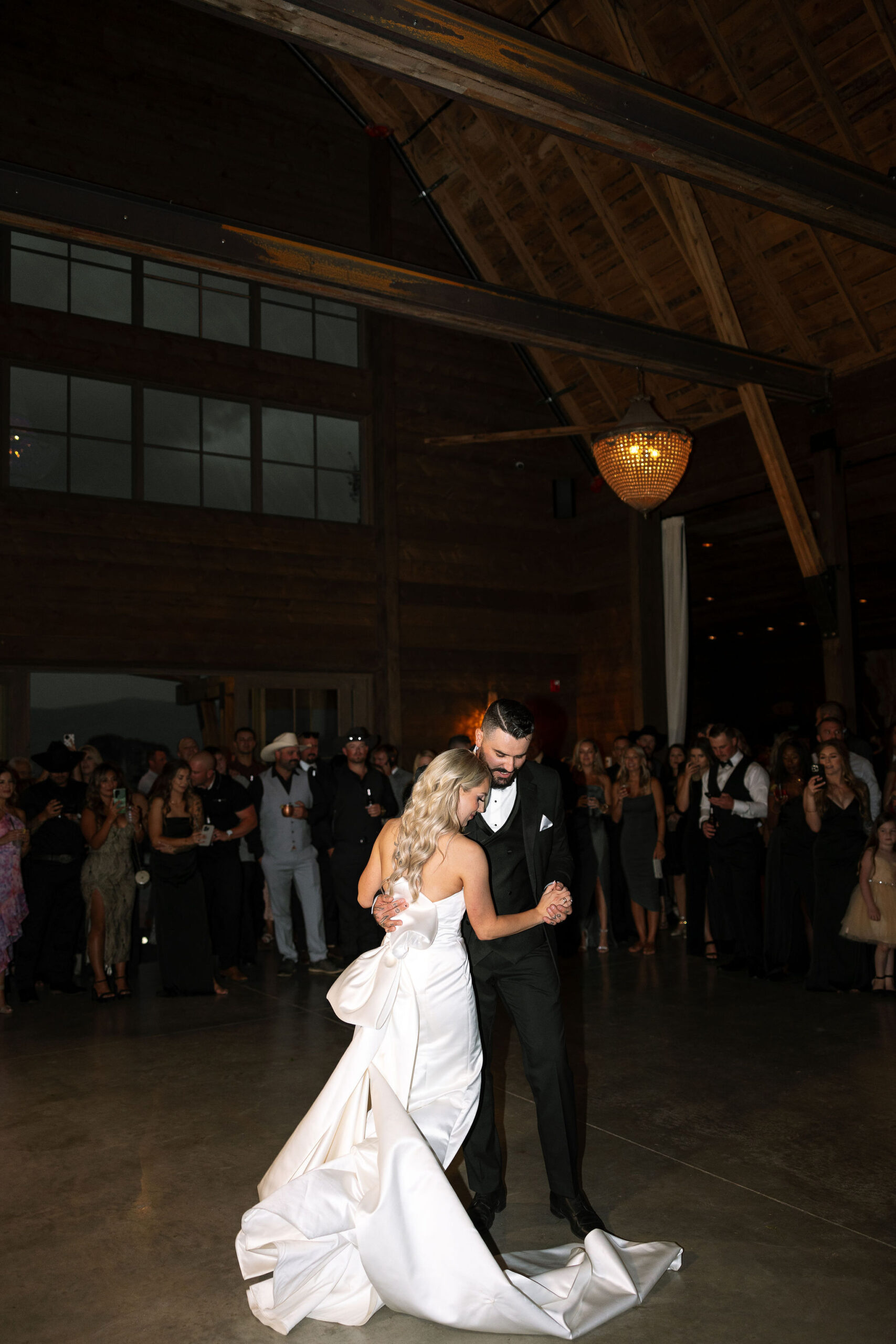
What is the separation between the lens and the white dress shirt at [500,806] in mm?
3475

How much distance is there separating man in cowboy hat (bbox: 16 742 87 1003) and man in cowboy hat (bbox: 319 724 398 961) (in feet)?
5.66

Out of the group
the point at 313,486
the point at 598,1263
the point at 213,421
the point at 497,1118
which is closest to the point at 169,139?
the point at 213,421

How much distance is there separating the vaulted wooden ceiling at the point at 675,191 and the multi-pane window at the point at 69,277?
11.1ft

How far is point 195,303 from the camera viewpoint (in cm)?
1064

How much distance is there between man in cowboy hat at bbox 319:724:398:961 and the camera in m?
7.18

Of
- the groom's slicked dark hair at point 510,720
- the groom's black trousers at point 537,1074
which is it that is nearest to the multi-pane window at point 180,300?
the groom's slicked dark hair at point 510,720

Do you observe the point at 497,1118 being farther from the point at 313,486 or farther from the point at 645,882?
the point at 313,486

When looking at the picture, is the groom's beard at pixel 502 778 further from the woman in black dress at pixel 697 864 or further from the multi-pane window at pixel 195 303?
the multi-pane window at pixel 195 303

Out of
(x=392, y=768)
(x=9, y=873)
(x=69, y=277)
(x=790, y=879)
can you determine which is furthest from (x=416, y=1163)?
(x=69, y=277)

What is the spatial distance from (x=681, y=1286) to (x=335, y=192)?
1121 cm

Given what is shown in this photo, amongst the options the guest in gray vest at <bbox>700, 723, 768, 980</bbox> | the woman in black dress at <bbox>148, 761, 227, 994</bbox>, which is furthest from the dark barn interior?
the guest in gray vest at <bbox>700, 723, 768, 980</bbox>

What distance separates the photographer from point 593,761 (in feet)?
27.4

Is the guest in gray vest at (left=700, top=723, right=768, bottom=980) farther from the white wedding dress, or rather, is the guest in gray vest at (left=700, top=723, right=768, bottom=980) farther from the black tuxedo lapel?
the white wedding dress

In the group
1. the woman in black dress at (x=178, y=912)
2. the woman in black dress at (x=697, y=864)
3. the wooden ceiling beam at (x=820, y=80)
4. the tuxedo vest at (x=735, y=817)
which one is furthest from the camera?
the wooden ceiling beam at (x=820, y=80)
